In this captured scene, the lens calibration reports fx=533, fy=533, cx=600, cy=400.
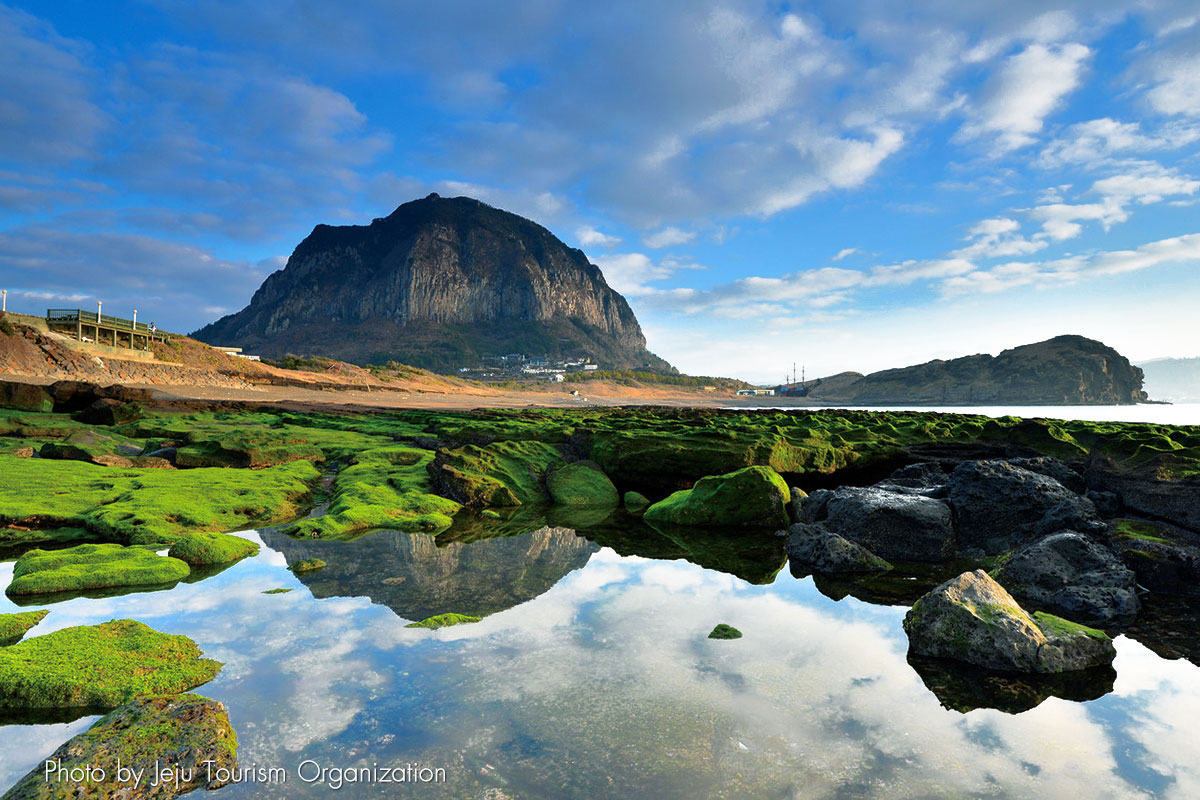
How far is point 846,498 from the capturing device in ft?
37.4

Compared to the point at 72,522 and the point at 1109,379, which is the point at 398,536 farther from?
the point at 1109,379

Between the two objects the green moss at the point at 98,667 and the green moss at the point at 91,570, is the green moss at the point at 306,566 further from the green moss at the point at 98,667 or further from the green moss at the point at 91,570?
the green moss at the point at 98,667

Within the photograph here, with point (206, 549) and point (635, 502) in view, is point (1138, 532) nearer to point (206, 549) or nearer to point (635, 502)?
point (635, 502)

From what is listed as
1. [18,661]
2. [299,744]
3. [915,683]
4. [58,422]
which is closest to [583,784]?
[299,744]

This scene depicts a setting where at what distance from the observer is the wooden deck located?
6431 cm

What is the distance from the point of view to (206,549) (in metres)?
8.98

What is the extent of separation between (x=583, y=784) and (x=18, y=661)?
18.5 feet

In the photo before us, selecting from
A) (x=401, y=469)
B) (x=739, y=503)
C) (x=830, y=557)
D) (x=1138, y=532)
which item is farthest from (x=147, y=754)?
(x=1138, y=532)

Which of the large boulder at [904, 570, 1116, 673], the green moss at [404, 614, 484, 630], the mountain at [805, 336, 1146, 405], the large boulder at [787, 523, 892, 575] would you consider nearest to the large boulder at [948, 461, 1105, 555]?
the large boulder at [787, 523, 892, 575]

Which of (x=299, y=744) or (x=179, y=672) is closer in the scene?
(x=299, y=744)

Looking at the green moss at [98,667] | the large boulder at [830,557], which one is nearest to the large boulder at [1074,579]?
the large boulder at [830,557]

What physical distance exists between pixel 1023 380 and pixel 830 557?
20753 centimetres

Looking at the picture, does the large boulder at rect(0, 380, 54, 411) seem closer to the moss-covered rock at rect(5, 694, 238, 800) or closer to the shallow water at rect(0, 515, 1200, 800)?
the shallow water at rect(0, 515, 1200, 800)

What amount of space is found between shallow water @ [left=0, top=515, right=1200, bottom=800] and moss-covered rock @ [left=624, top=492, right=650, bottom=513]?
6.84 metres
